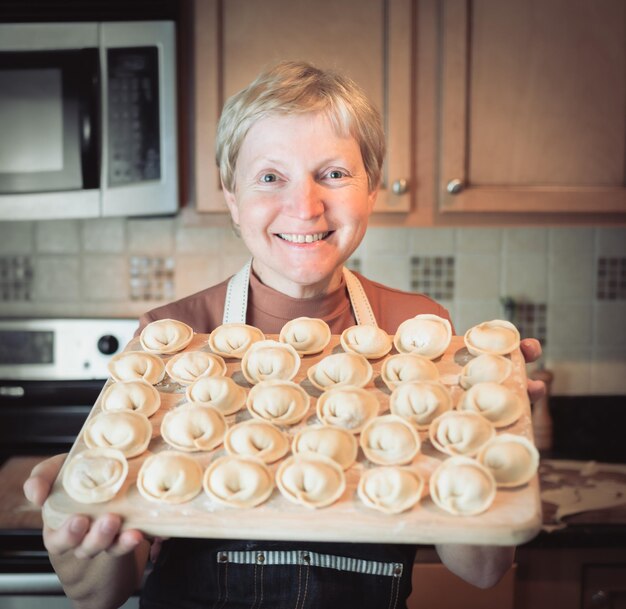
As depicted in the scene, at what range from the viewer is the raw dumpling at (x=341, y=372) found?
1.16 metres

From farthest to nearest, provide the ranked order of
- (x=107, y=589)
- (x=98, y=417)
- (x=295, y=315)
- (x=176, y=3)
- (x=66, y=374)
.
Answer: (x=66, y=374)
(x=176, y=3)
(x=295, y=315)
(x=107, y=589)
(x=98, y=417)

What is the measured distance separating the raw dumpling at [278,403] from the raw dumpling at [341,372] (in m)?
0.06

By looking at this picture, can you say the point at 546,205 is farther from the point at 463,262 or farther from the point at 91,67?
the point at 91,67

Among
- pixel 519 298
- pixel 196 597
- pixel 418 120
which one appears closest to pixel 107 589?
pixel 196 597

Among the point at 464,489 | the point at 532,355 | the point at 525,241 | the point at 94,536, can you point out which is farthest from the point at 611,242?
the point at 94,536

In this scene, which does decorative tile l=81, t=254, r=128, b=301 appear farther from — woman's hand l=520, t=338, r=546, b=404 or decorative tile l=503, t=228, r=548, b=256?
woman's hand l=520, t=338, r=546, b=404

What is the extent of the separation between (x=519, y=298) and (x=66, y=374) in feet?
4.77

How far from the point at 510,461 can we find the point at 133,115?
4.61 ft

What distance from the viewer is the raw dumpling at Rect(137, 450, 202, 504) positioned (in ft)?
3.12

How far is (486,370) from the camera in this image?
114 centimetres

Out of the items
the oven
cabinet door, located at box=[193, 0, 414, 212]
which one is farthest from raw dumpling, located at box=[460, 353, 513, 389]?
the oven

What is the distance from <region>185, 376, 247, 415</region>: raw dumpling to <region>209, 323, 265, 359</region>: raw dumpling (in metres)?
0.10

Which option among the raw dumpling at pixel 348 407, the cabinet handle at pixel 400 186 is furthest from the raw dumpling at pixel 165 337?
the cabinet handle at pixel 400 186

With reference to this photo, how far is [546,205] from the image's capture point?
2064 millimetres
